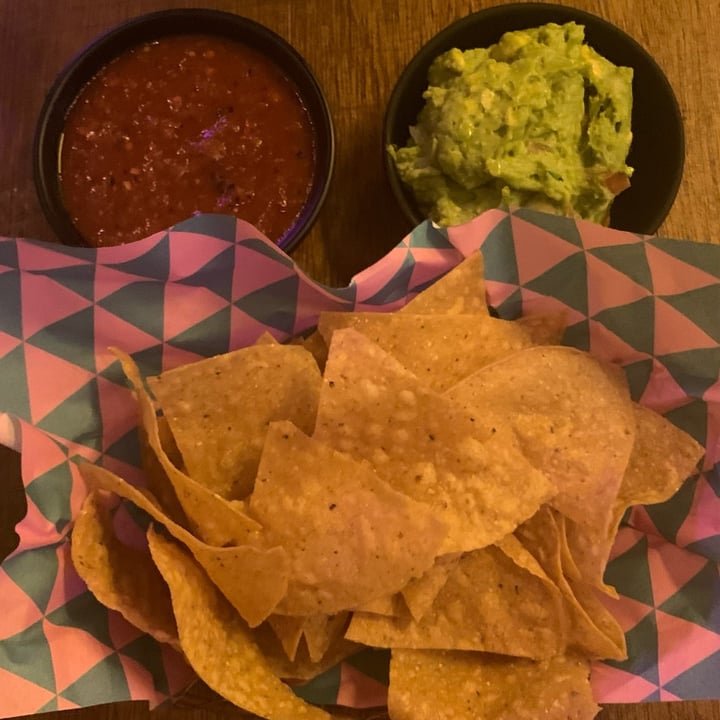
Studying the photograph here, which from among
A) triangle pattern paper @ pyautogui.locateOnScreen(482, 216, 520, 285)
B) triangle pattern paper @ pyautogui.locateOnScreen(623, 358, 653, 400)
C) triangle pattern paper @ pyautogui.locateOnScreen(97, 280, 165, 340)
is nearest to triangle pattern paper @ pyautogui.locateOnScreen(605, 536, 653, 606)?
triangle pattern paper @ pyautogui.locateOnScreen(623, 358, 653, 400)

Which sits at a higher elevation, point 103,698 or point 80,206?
point 80,206

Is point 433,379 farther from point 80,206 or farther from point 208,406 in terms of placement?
point 80,206

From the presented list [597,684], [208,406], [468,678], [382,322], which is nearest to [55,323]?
[208,406]

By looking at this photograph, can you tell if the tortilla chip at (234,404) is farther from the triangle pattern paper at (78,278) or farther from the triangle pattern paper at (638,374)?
the triangle pattern paper at (638,374)

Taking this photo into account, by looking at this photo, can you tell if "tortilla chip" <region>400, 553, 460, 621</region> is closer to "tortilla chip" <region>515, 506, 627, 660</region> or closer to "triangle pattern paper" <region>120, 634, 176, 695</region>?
"tortilla chip" <region>515, 506, 627, 660</region>

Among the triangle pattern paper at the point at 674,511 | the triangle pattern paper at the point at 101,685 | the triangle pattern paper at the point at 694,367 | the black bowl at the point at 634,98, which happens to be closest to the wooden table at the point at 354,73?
the black bowl at the point at 634,98

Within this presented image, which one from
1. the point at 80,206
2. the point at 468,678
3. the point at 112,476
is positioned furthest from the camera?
the point at 80,206
